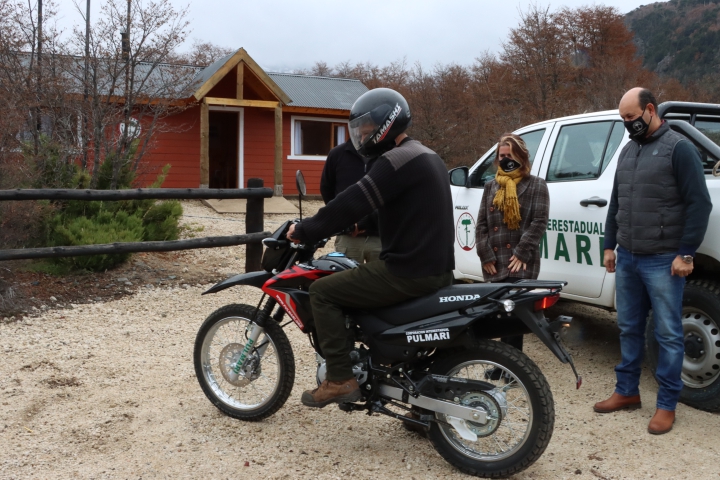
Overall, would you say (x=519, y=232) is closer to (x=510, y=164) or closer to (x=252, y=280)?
(x=510, y=164)

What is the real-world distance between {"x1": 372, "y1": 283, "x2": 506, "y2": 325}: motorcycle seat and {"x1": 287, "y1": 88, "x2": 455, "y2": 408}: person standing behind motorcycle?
5 cm

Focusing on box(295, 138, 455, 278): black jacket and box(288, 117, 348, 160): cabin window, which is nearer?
box(295, 138, 455, 278): black jacket

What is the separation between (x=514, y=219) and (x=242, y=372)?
2081mm

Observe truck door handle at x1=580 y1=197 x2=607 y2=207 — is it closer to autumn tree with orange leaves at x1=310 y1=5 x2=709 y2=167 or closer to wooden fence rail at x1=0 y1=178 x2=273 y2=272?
wooden fence rail at x1=0 y1=178 x2=273 y2=272

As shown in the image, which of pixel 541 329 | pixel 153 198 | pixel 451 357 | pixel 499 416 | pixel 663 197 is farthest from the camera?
pixel 153 198

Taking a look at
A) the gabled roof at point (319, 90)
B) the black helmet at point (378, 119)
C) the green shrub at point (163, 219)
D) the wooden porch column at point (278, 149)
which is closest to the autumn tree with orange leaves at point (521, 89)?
the gabled roof at point (319, 90)

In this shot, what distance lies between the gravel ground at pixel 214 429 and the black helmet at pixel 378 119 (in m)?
1.74

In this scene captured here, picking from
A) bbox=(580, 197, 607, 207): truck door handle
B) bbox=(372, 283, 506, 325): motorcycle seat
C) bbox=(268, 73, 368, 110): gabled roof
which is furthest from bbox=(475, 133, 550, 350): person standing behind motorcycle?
bbox=(268, 73, 368, 110): gabled roof

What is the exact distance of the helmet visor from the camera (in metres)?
3.73

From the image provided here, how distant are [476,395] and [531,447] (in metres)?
0.36

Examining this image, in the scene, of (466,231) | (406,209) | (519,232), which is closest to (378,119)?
(406,209)

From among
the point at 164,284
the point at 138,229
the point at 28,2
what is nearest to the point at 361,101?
the point at 164,284

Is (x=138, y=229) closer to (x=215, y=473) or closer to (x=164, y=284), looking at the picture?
(x=164, y=284)

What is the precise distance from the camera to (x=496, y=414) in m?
3.59
